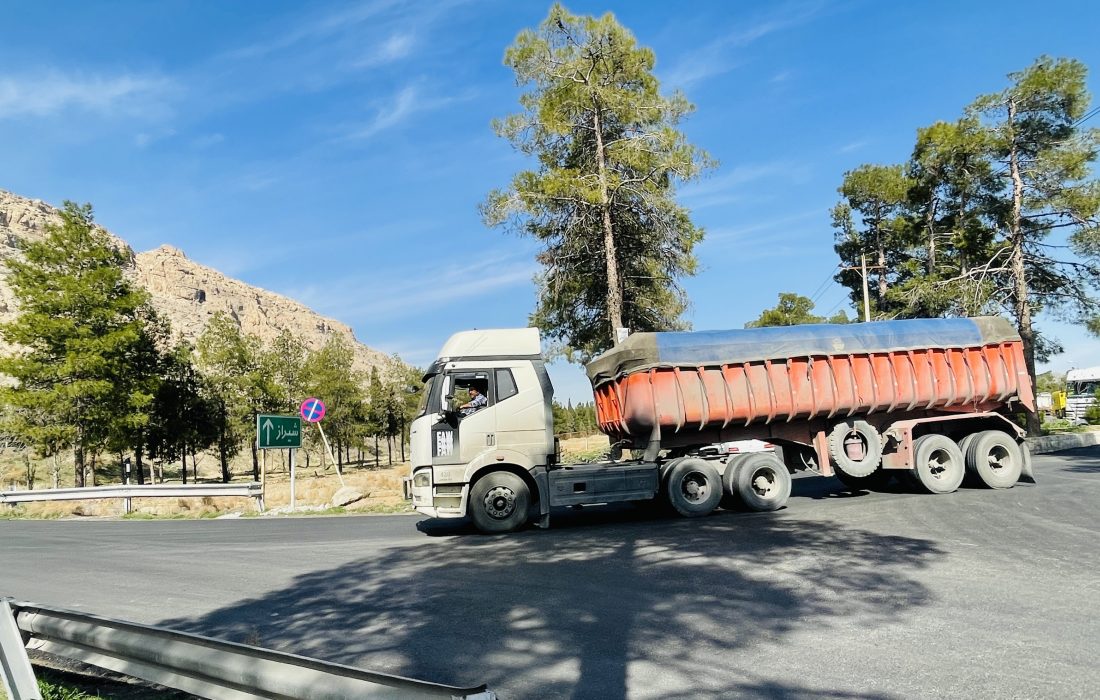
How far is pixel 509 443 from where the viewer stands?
11.0 m

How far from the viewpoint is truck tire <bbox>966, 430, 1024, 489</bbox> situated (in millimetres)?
13078

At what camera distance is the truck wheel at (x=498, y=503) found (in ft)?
35.8

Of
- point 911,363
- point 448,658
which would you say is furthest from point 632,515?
point 448,658

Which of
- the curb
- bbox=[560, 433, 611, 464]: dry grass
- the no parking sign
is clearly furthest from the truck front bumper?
the curb

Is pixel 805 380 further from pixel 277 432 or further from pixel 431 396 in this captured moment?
pixel 277 432

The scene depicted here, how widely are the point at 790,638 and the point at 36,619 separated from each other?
4.95 meters

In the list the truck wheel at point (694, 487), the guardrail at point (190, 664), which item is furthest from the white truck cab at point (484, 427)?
the guardrail at point (190, 664)

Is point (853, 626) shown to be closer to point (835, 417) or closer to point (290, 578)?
point (290, 578)

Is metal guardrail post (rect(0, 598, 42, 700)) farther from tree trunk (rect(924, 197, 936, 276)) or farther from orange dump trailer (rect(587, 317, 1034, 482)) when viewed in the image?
tree trunk (rect(924, 197, 936, 276))

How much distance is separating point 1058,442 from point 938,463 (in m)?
13.2

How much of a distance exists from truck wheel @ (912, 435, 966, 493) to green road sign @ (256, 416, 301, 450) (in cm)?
1365

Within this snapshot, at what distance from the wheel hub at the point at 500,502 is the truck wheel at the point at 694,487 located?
2649 millimetres

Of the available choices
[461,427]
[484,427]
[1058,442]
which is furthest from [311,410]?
[1058,442]

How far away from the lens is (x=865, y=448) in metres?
12.9
